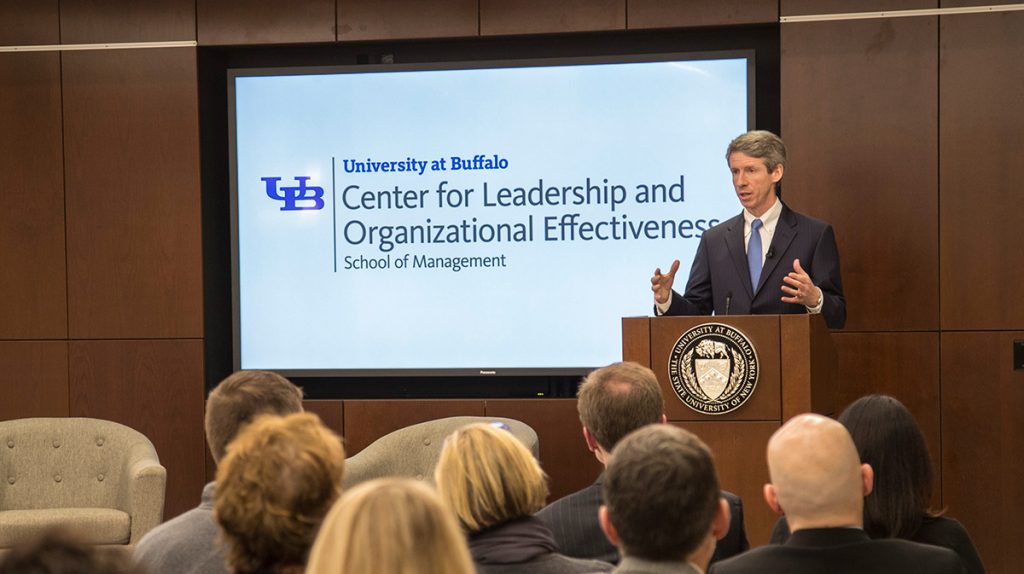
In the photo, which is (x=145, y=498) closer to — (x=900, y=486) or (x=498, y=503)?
(x=498, y=503)

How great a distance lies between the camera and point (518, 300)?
6613mm

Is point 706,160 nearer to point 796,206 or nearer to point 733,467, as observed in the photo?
point 796,206

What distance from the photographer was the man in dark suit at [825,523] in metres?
2.35

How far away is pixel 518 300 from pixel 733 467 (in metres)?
2.60

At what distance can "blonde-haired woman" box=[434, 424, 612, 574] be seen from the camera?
8.18 ft

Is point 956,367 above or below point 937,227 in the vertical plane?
below

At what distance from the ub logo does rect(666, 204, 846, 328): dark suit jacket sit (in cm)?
253

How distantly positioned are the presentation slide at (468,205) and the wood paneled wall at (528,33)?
0.89ft

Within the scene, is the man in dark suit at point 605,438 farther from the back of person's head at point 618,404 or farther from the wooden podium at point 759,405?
the wooden podium at point 759,405

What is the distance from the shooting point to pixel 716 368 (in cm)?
420

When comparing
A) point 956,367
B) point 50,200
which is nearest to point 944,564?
point 956,367

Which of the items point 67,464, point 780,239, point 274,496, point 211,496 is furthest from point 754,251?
point 67,464

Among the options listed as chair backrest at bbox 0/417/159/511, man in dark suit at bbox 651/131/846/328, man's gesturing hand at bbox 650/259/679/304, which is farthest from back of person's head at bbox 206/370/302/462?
chair backrest at bbox 0/417/159/511

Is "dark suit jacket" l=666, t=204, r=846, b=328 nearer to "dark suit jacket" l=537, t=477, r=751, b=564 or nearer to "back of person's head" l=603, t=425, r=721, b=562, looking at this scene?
"dark suit jacket" l=537, t=477, r=751, b=564
